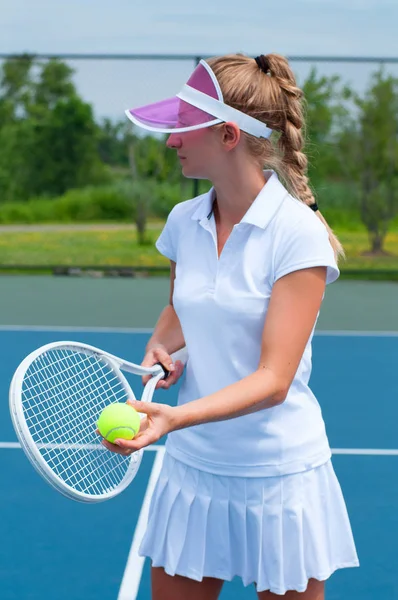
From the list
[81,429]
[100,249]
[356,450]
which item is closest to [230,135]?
[81,429]

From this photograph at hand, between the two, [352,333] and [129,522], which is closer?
[129,522]

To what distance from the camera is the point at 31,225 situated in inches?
423

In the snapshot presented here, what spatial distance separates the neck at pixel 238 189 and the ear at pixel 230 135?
60mm

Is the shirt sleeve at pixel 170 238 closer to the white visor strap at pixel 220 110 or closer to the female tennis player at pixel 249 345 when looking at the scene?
the female tennis player at pixel 249 345

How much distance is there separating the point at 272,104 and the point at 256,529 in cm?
88

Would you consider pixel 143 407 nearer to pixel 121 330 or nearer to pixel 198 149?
pixel 198 149

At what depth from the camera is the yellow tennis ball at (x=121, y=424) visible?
1.82 m

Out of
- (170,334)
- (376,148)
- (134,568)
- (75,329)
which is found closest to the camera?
(170,334)

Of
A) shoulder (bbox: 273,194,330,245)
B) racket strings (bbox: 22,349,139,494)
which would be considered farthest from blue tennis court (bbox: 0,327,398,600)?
shoulder (bbox: 273,194,330,245)

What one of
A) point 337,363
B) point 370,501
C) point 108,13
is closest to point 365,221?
point 337,363

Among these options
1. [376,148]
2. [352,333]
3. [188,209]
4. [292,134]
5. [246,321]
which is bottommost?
[352,333]

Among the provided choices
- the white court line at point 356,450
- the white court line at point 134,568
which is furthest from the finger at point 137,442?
the white court line at point 356,450

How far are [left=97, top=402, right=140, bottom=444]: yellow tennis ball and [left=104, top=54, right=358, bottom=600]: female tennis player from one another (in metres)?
0.19

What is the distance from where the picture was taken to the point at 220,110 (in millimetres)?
1901
